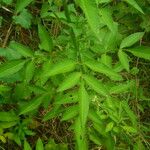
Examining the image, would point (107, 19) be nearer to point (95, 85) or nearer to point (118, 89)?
point (95, 85)

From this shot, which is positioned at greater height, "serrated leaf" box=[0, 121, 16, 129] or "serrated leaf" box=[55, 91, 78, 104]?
"serrated leaf" box=[55, 91, 78, 104]

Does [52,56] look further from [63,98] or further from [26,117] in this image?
[26,117]

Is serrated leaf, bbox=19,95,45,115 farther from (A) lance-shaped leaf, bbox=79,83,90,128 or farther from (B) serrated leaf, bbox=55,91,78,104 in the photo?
(A) lance-shaped leaf, bbox=79,83,90,128

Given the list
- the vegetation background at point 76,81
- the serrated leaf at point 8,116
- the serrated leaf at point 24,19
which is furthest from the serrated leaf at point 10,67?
the serrated leaf at point 24,19

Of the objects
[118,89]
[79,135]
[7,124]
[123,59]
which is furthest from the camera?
[7,124]

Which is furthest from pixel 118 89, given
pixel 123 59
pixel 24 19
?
pixel 24 19

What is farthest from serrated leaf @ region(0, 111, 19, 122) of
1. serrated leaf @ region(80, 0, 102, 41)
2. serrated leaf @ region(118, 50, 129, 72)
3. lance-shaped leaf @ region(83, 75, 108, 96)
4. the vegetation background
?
serrated leaf @ region(80, 0, 102, 41)

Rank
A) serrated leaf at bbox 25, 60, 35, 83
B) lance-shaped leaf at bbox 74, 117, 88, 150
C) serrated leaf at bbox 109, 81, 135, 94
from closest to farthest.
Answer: lance-shaped leaf at bbox 74, 117, 88, 150 < serrated leaf at bbox 25, 60, 35, 83 < serrated leaf at bbox 109, 81, 135, 94
